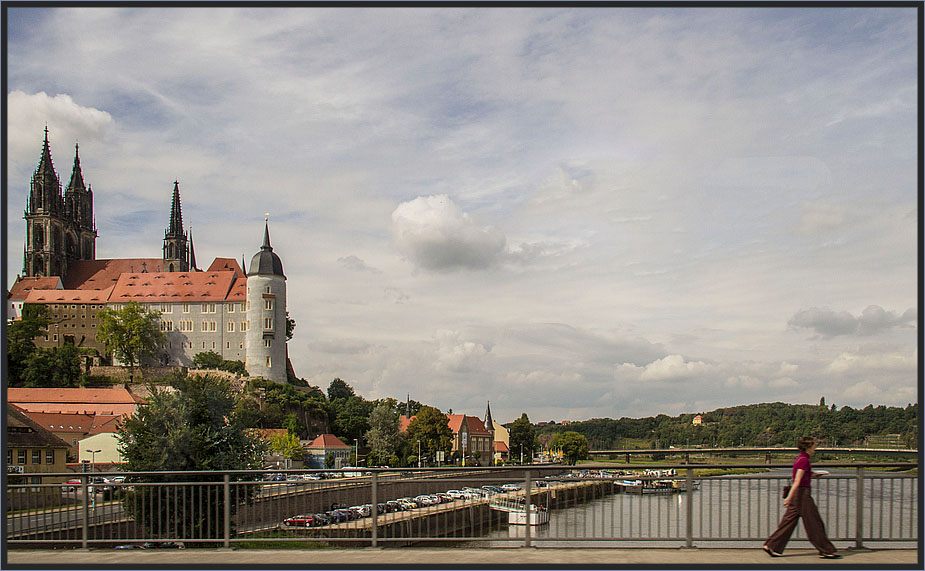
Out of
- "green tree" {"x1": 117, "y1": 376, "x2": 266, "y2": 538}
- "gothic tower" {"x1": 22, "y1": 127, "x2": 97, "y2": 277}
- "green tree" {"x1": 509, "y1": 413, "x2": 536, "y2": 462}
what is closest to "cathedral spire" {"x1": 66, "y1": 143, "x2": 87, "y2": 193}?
"gothic tower" {"x1": 22, "y1": 127, "x2": 97, "y2": 277}

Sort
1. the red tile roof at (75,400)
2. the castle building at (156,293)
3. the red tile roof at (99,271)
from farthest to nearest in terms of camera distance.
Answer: the red tile roof at (99,271), the castle building at (156,293), the red tile roof at (75,400)

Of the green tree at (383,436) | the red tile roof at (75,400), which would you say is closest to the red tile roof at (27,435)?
the red tile roof at (75,400)

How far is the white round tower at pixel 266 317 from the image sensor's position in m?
116

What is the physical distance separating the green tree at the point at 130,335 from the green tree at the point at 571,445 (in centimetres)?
5748

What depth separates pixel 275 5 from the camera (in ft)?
30.0

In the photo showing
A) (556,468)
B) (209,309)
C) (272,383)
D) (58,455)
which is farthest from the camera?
(209,309)

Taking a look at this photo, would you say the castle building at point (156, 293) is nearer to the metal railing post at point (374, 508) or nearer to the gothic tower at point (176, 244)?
the gothic tower at point (176, 244)

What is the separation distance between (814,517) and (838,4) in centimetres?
539

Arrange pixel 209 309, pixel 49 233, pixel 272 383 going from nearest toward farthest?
pixel 272 383
pixel 209 309
pixel 49 233

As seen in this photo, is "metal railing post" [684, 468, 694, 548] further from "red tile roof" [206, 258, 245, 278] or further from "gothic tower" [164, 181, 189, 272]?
"gothic tower" [164, 181, 189, 272]

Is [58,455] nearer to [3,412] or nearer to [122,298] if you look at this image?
[122,298]

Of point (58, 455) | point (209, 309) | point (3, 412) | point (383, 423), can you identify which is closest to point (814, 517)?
point (3, 412)

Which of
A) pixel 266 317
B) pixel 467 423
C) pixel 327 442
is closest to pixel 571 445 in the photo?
pixel 327 442

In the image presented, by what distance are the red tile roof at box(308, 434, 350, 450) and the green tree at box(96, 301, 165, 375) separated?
30739 mm
